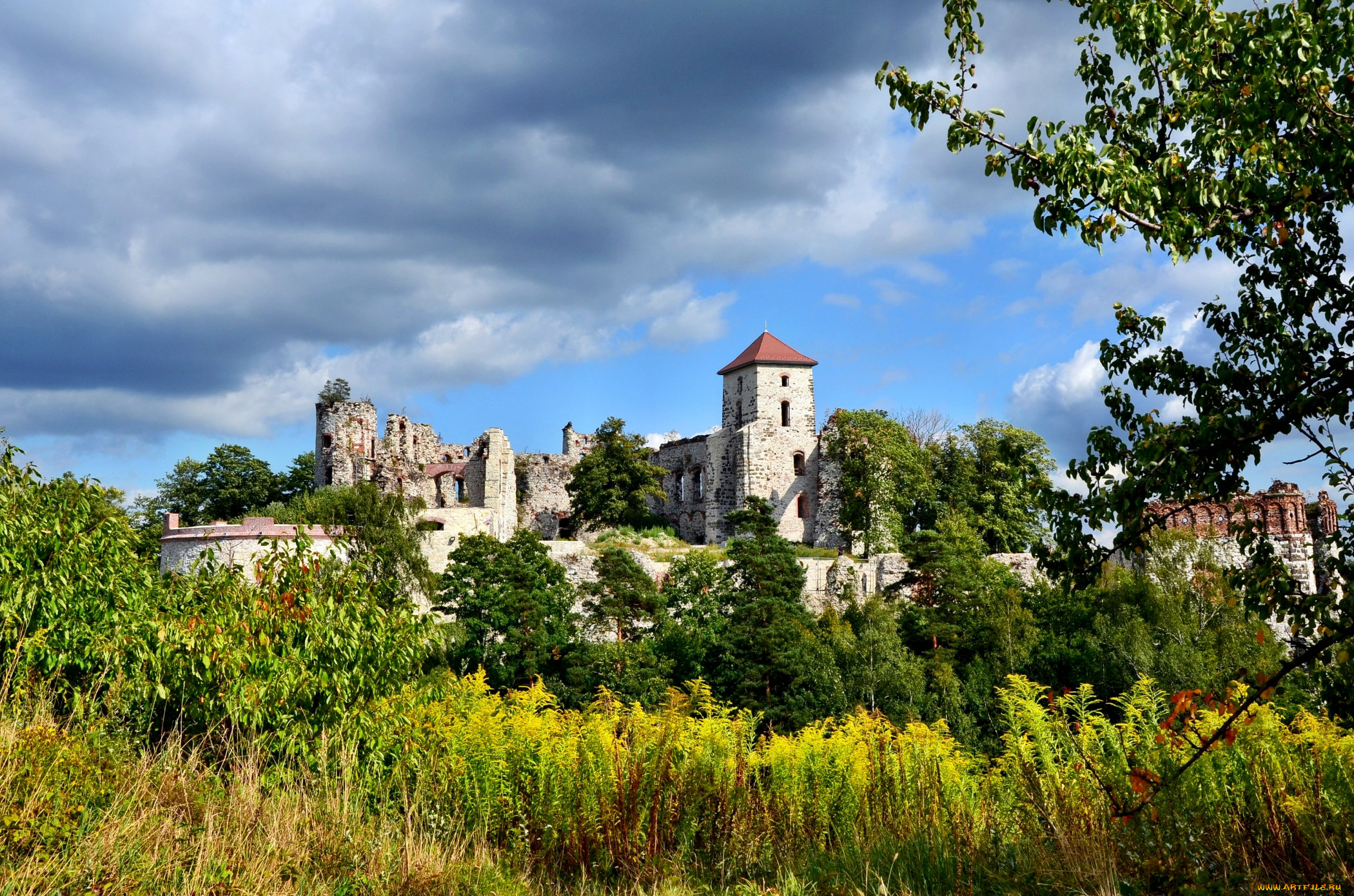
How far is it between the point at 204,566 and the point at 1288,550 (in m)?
25.4

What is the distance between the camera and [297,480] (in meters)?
45.0

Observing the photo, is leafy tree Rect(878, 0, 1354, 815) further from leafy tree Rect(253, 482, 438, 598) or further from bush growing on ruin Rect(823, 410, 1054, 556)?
bush growing on ruin Rect(823, 410, 1054, 556)

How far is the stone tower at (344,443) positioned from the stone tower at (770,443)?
1236 centimetres

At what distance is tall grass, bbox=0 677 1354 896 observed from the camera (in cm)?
539

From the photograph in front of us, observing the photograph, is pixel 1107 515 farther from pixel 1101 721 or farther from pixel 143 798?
pixel 143 798

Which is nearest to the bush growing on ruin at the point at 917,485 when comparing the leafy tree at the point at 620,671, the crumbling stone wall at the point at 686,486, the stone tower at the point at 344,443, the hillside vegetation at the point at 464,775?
the crumbling stone wall at the point at 686,486

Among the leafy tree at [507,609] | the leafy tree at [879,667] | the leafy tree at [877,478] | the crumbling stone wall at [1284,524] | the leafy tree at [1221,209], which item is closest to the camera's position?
the leafy tree at [1221,209]

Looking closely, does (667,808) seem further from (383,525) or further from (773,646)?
(383,525)

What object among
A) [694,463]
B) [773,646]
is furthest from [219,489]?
[773,646]

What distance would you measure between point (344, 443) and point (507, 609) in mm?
16823

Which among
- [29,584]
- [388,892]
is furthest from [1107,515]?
[29,584]

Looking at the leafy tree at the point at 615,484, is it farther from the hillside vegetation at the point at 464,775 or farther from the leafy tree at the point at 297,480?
the hillside vegetation at the point at 464,775

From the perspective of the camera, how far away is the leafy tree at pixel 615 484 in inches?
1527

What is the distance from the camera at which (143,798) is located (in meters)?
6.29
